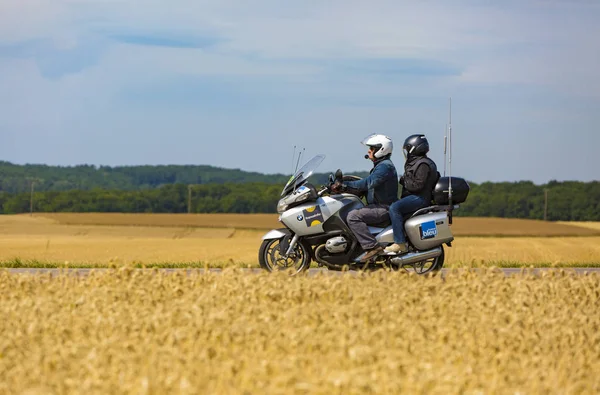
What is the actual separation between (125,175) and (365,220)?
156 metres

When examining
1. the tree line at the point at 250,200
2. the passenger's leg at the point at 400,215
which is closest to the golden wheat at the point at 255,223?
the tree line at the point at 250,200

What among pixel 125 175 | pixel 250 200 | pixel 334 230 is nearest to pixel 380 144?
pixel 334 230

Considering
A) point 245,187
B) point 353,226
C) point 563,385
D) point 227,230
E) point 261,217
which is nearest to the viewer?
point 563,385

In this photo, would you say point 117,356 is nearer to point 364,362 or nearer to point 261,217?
point 364,362

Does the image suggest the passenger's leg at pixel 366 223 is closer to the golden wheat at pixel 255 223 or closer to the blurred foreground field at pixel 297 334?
the blurred foreground field at pixel 297 334

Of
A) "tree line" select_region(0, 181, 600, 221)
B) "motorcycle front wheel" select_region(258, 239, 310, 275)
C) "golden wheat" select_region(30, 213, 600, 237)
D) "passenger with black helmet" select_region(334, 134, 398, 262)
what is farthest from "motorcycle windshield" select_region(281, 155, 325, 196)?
"tree line" select_region(0, 181, 600, 221)

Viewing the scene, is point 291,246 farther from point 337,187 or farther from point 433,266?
point 433,266

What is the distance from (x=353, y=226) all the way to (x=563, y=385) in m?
7.57

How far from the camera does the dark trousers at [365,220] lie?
47.3ft

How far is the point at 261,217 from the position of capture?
64562 millimetres

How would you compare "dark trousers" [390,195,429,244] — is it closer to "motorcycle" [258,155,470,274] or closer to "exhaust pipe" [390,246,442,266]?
"motorcycle" [258,155,470,274]

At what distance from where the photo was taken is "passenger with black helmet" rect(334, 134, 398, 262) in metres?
14.4

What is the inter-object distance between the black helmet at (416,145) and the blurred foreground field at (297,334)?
291cm

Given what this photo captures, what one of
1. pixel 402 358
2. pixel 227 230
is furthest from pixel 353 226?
pixel 227 230
